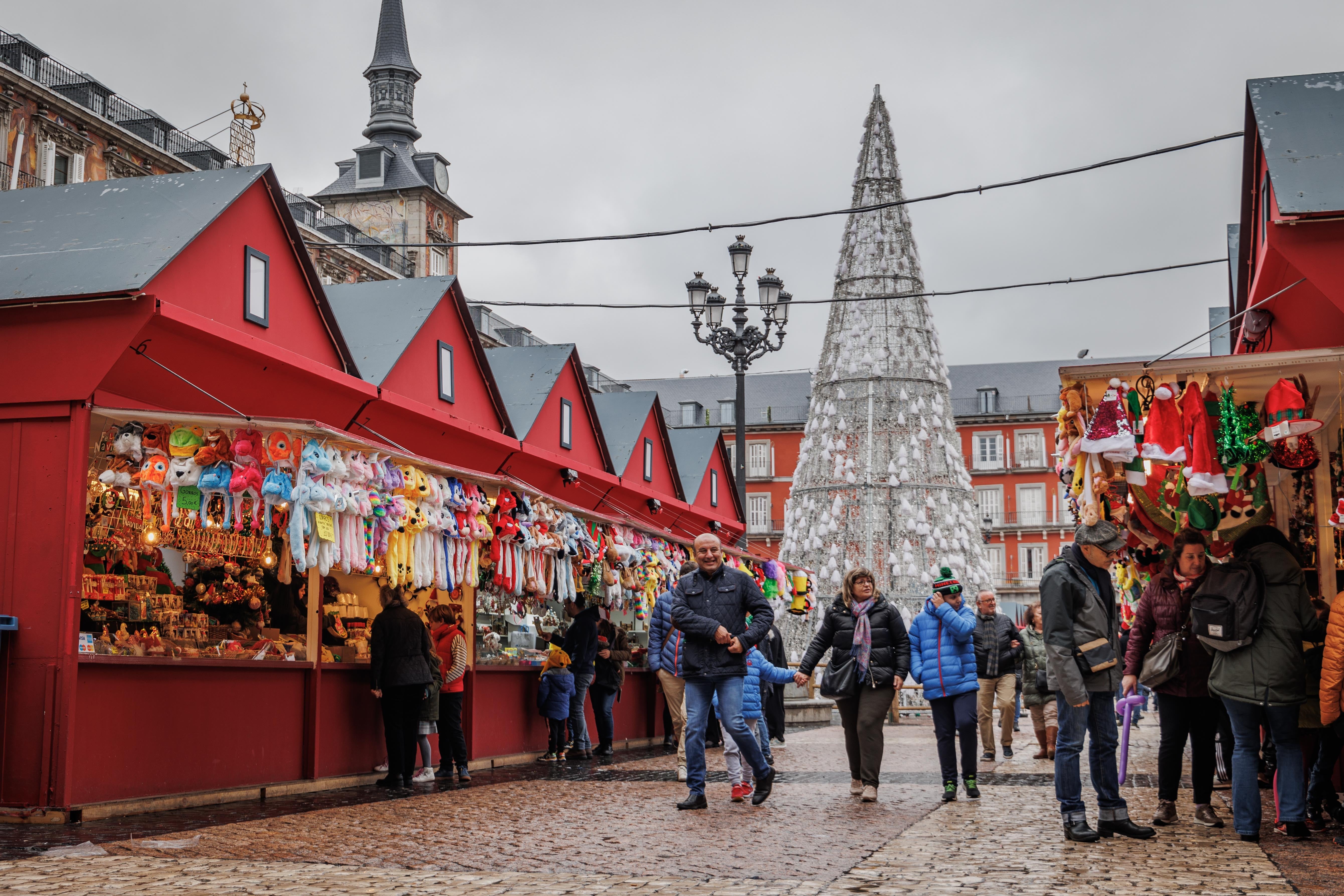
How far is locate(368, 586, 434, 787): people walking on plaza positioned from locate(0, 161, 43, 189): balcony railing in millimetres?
25675

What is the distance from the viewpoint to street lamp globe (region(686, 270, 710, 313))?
1859 cm

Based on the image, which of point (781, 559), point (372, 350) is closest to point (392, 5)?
point (781, 559)

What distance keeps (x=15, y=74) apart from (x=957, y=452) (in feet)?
82.3

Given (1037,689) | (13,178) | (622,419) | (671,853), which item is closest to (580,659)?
(1037,689)

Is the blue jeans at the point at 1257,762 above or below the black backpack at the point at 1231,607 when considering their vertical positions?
Answer: below

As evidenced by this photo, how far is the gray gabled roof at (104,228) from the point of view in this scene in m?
9.93

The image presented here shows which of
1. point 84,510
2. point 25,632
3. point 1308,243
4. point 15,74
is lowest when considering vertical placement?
point 25,632

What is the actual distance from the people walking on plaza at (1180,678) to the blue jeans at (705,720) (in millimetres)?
2739

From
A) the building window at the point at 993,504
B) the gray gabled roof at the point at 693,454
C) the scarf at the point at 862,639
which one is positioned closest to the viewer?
the scarf at the point at 862,639

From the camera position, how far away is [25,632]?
947cm

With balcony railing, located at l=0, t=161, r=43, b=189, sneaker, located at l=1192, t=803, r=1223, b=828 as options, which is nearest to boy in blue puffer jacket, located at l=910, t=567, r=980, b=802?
sneaker, located at l=1192, t=803, r=1223, b=828

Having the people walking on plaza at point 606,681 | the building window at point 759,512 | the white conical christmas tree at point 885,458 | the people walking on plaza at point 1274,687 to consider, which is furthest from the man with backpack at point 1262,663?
the building window at point 759,512

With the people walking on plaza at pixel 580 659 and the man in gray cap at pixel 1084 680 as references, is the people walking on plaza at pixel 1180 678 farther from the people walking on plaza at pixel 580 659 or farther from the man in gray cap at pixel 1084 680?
the people walking on plaza at pixel 580 659

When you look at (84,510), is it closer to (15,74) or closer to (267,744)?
(267,744)
